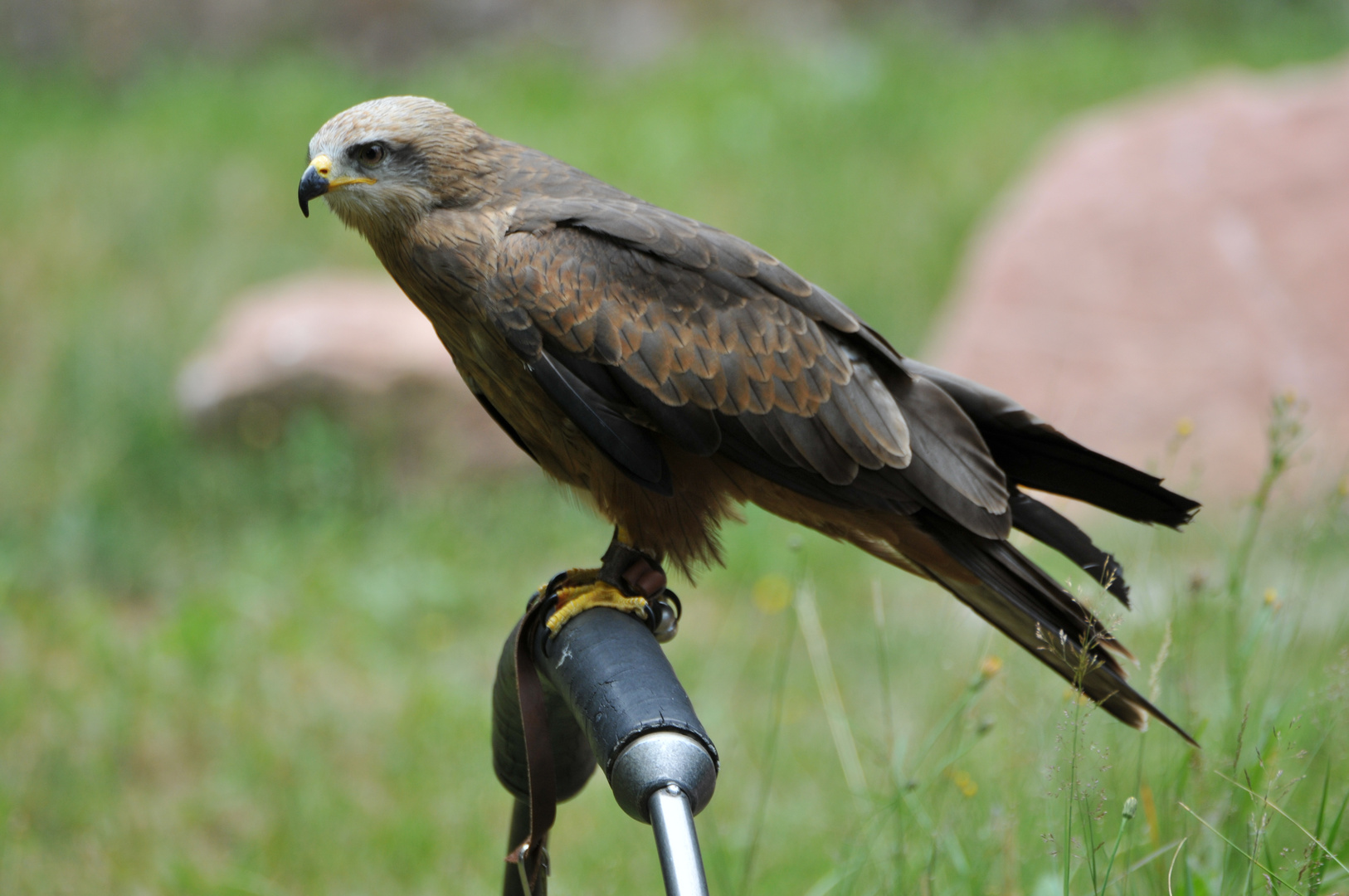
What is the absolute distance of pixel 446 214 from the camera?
8.11 feet

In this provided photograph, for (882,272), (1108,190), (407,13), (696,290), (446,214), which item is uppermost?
(407,13)

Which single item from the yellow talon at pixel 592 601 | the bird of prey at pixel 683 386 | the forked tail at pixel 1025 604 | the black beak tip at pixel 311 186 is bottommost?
the forked tail at pixel 1025 604

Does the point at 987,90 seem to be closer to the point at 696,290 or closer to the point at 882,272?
the point at 882,272

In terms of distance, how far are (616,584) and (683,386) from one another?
0.45 metres

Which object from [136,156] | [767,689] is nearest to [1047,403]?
[767,689]

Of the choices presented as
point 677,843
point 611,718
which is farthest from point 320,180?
point 677,843

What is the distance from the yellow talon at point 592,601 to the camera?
225cm

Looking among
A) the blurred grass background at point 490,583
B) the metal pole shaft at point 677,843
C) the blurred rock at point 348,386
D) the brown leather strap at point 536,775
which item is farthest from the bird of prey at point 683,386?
the blurred rock at point 348,386

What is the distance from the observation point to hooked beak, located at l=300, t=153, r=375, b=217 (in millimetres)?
2455

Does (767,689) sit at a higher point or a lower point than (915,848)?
higher

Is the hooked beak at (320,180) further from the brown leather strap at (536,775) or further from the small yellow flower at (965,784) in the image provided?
the small yellow flower at (965,784)

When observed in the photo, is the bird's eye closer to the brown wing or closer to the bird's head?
the bird's head

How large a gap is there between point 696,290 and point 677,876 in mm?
1448

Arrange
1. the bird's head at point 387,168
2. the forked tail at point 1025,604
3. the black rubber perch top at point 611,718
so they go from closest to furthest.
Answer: the black rubber perch top at point 611,718
the forked tail at point 1025,604
the bird's head at point 387,168
